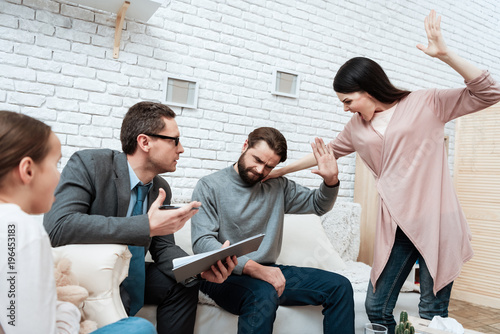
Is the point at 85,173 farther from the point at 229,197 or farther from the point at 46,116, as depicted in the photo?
the point at 46,116

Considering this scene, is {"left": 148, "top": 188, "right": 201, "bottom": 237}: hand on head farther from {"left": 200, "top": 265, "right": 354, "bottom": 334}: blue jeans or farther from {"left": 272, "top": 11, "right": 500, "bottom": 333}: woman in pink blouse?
{"left": 272, "top": 11, "right": 500, "bottom": 333}: woman in pink blouse

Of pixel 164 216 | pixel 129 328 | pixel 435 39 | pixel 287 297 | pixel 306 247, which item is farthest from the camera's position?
pixel 306 247

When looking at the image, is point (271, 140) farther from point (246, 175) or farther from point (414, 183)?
point (414, 183)

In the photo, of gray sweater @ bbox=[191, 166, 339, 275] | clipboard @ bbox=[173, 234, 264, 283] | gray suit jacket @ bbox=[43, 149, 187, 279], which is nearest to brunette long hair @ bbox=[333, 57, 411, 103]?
gray sweater @ bbox=[191, 166, 339, 275]

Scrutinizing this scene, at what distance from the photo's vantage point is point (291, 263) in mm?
2176

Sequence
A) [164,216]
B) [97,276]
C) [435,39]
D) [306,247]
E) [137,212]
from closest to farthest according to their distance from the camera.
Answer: [97,276], [164,216], [435,39], [137,212], [306,247]

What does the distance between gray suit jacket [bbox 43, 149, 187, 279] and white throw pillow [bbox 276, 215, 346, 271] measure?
0.83m

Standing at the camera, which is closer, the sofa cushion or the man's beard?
the man's beard

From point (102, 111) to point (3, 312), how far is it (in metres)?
1.79

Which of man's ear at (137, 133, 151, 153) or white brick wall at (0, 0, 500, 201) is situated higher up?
white brick wall at (0, 0, 500, 201)

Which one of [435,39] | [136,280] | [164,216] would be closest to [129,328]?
[164,216]

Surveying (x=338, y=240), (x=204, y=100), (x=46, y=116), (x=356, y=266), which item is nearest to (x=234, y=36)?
(x=204, y=100)

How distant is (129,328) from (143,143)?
803mm

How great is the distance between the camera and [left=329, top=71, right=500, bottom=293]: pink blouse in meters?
1.45
